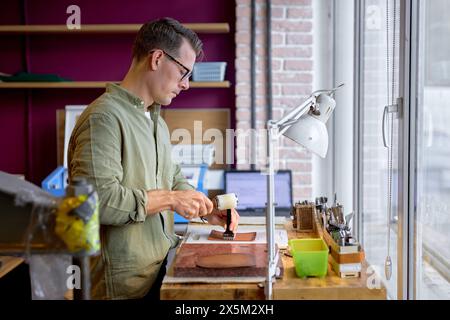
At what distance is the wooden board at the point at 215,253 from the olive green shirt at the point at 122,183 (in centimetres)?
14

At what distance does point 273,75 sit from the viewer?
4.04m

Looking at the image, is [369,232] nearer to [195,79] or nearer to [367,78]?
[367,78]

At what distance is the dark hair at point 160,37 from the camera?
7.20 ft

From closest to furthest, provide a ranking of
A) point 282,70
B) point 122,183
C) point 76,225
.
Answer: point 76,225
point 122,183
point 282,70

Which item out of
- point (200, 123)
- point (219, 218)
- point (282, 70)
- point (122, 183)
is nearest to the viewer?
point (122, 183)

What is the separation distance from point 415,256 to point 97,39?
Answer: 279 centimetres

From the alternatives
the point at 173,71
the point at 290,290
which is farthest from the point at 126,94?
the point at 290,290

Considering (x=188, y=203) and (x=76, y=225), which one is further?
(x=188, y=203)

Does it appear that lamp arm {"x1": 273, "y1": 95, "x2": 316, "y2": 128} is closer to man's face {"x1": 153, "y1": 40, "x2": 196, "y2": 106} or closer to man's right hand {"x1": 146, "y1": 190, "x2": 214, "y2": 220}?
man's right hand {"x1": 146, "y1": 190, "x2": 214, "y2": 220}

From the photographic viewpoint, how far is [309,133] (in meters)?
1.86

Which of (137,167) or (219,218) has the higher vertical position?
(137,167)

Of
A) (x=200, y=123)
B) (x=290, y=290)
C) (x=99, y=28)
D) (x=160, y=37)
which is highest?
(x=99, y=28)

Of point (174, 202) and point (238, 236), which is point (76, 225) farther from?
point (238, 236)

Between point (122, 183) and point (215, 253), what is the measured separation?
379mm
